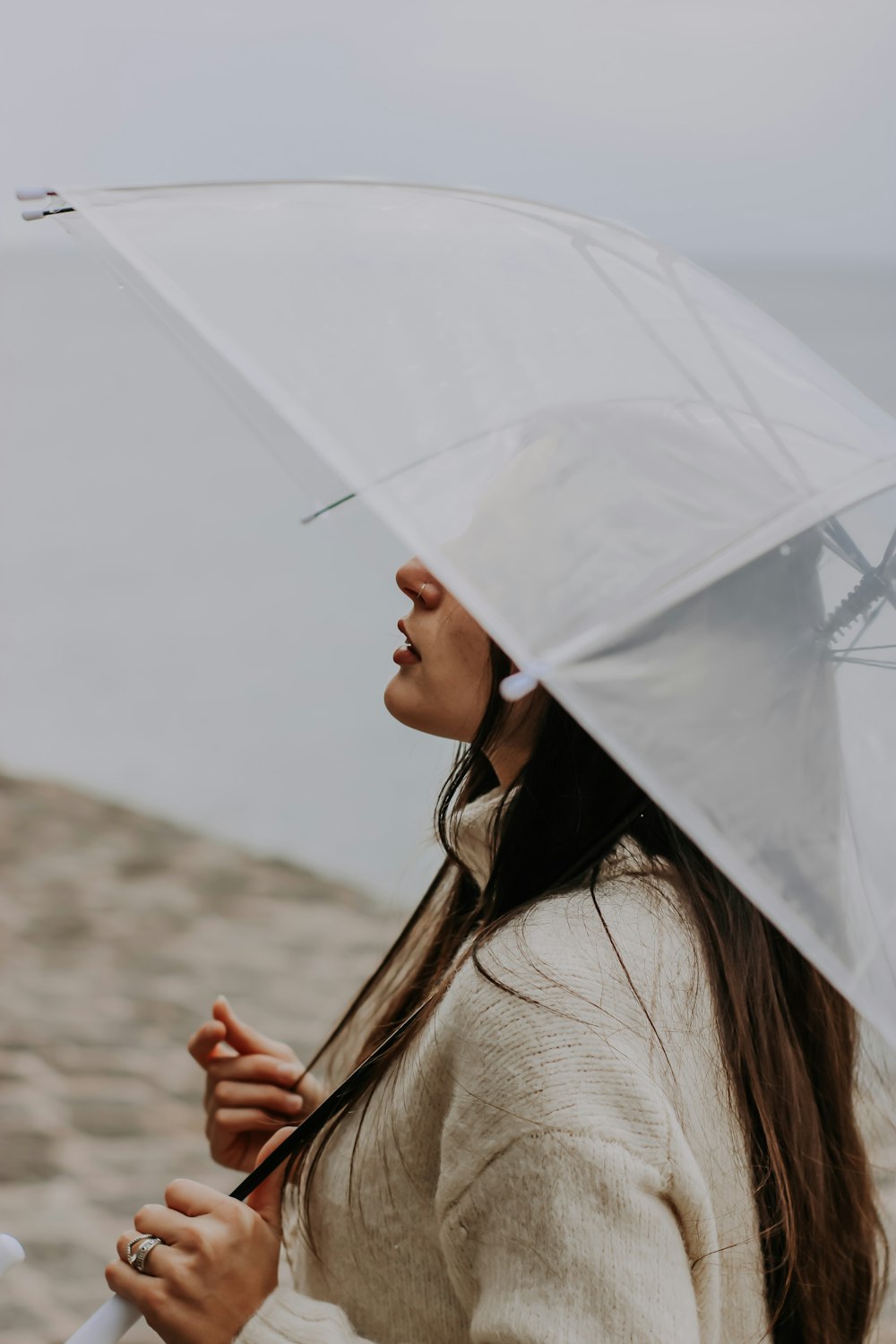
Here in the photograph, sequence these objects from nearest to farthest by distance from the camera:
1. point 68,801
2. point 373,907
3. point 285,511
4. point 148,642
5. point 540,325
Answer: point 540,325, point 373,907, point 68,801, point 148,642, point 285,511

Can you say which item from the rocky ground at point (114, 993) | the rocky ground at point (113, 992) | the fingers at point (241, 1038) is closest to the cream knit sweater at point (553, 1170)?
the fingers at point (241, 1038)

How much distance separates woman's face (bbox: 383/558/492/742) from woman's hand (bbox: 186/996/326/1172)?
45 centimetres

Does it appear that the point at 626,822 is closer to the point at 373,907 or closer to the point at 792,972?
the point at 792,972

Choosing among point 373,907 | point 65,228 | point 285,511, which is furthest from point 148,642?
point 65,228

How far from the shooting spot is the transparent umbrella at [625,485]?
67 centimetres

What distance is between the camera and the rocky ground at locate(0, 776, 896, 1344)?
2.87 m

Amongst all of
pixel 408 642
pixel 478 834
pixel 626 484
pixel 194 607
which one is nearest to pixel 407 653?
pixel 408 642

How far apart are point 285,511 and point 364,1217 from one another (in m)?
8.36

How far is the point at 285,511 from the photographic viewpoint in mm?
9023

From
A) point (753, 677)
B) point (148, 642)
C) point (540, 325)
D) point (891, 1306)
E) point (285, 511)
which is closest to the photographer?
point (753, 677)

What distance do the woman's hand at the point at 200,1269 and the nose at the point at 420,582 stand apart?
1.55 ft

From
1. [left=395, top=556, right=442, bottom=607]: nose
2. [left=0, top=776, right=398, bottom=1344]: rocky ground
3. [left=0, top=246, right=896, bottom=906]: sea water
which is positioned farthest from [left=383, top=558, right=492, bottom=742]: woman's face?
[left=0, top=246, right=896, bottom=906]: sea water

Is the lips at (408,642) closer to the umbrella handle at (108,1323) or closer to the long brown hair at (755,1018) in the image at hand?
the long brown hair at (755,1018)

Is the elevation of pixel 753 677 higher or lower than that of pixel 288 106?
lower
